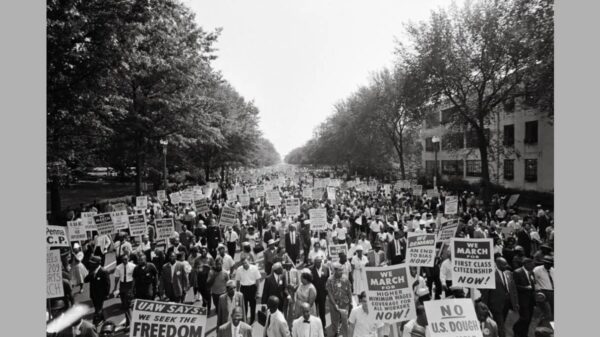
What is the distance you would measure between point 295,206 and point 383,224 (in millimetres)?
3664

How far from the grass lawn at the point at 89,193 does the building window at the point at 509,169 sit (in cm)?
3626

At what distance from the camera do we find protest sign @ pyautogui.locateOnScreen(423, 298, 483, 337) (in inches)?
232

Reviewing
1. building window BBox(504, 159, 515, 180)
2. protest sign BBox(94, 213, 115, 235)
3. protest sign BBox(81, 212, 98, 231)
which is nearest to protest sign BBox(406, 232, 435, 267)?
protest sign BBox(94, 213, 115, 235)

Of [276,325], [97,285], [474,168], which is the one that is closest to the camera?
[276,325]

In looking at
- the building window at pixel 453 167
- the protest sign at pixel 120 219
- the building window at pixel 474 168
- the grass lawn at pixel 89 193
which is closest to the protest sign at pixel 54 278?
the protest sign at pixel 120 219

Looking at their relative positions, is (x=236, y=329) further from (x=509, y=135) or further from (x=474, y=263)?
(x=509, y=135)

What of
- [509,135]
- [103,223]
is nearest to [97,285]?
[103,223]

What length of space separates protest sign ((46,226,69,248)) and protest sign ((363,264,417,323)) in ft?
26.7

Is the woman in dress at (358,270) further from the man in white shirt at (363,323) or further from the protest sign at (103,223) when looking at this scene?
the protest sign at (103,223)

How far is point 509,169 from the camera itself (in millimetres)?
38781

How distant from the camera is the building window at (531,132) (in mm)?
35531

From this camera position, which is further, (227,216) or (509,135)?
(509,135)

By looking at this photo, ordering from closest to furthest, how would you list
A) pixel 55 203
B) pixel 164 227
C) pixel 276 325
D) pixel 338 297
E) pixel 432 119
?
pixel 276 325 → pixel 338 297 → pixel 164 227 → pixel 55 203 → pixel 432 119

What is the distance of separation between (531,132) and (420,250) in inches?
1272
